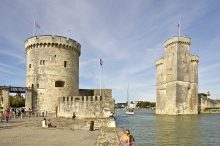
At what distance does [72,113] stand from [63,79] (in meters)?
5.49

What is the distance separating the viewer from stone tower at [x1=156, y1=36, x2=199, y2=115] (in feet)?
234

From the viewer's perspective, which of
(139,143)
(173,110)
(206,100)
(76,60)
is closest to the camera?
(139,143)

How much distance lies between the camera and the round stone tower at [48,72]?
3681 cm

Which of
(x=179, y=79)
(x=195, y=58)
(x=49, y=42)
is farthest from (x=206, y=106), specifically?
(x=49, y=42)

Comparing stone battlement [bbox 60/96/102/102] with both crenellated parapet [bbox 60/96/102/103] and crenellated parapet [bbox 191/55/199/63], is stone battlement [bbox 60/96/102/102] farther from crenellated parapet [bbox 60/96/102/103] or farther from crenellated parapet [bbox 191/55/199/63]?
crenellated parapet [bbox 191/55/199/63]

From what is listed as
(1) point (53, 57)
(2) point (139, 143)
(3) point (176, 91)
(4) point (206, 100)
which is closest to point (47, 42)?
(1) point (53, 57)

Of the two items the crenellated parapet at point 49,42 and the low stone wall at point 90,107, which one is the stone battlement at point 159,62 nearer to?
the crenellated parapet at point 49,42

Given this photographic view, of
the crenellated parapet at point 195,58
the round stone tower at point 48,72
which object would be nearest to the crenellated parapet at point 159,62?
the crenellated parapet at point 195,58

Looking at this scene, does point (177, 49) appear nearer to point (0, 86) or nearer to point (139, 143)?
point (0, 86)

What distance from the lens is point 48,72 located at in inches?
1449

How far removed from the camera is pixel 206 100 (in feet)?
258

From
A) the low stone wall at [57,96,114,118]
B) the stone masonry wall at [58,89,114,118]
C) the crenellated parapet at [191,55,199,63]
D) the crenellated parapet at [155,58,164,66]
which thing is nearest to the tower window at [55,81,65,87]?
the stone masonry wall at [58,89,114,118]

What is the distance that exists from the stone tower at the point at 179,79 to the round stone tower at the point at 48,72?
3958 cm

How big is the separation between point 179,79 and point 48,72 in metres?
43.0
